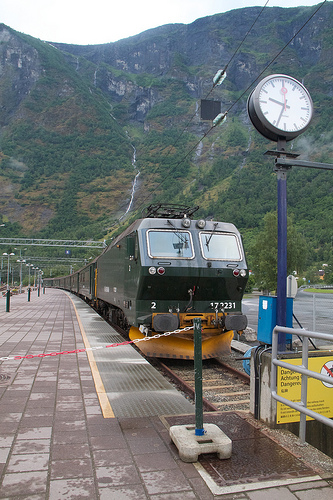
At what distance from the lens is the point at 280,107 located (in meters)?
5.16

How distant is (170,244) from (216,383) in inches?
119

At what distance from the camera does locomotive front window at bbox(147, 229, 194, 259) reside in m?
8.83

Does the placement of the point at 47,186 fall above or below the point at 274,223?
above

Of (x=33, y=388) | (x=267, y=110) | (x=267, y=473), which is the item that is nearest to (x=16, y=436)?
(x=33, y=388)

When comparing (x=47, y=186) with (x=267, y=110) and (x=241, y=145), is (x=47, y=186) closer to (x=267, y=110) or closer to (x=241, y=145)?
(x=241, y=145)

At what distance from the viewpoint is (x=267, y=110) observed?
508cm

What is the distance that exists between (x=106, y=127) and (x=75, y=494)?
189 meters

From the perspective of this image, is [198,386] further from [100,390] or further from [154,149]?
[154,149]

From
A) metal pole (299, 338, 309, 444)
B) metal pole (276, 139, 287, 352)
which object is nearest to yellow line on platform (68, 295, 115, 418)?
metal pole (299, 338, 309, 444)

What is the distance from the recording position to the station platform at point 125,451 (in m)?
2.99

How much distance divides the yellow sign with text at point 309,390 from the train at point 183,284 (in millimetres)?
3943

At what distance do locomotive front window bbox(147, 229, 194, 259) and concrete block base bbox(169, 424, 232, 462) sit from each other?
5159mm

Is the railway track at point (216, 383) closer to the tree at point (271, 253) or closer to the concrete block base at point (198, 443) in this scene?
the concrete block base at point (198, 443)

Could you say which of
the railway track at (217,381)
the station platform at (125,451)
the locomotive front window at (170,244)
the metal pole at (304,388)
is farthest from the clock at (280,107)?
the locomotive front window at (170,244)
